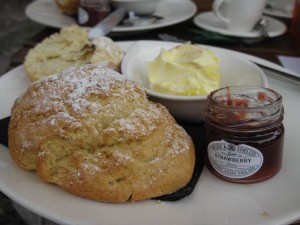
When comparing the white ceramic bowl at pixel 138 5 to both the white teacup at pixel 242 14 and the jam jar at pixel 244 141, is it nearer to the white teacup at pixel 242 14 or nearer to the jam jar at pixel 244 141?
the white teacup at pixel 242 14

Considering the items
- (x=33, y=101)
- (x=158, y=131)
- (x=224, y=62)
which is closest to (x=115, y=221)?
(x=158, y=131)

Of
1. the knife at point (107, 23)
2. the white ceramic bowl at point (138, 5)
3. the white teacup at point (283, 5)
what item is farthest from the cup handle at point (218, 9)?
the white teacup at point (283, 5)

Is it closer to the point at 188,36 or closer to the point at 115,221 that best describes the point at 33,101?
the point at 115,221

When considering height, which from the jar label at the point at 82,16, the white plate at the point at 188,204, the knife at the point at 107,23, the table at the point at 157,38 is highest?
the white plate at the point at 188,204

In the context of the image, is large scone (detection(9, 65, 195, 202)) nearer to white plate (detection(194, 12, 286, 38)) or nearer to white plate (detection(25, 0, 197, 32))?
white plate (detection(25, 0, 197, 32))

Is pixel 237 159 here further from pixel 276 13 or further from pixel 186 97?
pixel 276 13

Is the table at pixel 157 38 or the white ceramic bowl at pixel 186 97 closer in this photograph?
the white ceramic bowl at pixel 186 97

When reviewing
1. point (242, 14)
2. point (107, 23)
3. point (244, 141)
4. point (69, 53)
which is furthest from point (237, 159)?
point (242, 14)

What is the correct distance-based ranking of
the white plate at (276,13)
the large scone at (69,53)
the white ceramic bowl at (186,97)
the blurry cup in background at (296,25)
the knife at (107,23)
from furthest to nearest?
the white plate at (276,13)
the blurry cup in background at (296,25)
the knife at (107,23)
the large scone at (69,53)
the white ceramic bowl at (186,97)
